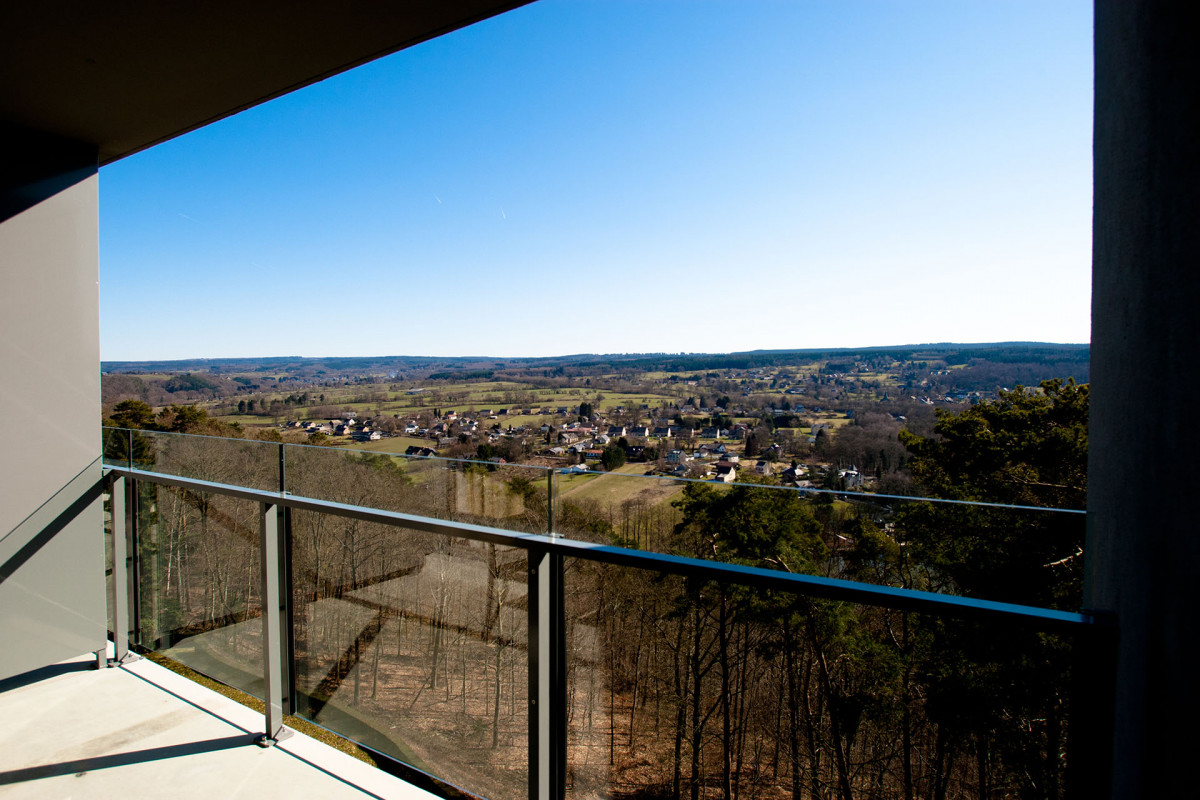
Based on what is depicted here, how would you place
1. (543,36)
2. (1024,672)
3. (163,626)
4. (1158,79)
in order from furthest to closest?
(543,36) → (163,626) → (1024,672) → (1158,79)

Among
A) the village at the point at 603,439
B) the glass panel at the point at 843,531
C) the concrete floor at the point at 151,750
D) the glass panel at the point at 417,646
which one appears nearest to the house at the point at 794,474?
the village at the point at 603,439

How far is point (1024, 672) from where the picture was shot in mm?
1269

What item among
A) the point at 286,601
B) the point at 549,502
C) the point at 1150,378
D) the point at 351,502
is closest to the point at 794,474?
the point at 549,502

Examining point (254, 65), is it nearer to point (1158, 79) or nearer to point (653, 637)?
point (653, 637)

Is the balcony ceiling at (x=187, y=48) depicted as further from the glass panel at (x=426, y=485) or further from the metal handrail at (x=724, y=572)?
the metal handrail at (x=724, y=572)

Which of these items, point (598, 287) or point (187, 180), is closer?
point (187, 180)

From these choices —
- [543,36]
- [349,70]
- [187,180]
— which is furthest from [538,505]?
[187,180]

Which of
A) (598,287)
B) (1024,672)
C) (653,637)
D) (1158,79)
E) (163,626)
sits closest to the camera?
(1158,79)

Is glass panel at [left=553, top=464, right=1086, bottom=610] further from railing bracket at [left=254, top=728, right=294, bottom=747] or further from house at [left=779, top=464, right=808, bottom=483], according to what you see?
railing bracket at [left=254, top=728, right=294, bottom=747]

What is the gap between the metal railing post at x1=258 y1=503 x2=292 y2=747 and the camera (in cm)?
264

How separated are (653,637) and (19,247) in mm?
3992

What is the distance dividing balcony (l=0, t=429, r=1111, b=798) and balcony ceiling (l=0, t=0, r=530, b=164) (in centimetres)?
162

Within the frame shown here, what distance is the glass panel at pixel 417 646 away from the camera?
2076 millimetres

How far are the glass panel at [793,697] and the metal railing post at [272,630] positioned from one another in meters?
→ 1.60
